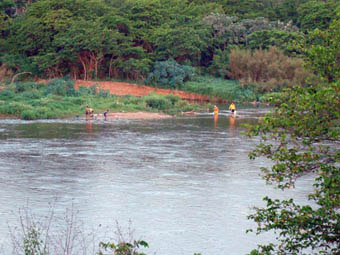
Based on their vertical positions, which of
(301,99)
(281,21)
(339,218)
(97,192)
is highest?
(281,21)

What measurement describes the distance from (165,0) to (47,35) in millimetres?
21740

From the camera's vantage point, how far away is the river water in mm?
19547

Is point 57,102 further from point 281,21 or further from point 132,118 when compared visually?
point 281,21

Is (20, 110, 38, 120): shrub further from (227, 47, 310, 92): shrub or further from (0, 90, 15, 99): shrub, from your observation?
(227, 47, 310, 92): shrub

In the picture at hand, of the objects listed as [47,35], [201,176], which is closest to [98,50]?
[47,35]

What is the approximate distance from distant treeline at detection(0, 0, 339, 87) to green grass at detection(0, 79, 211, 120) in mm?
8561

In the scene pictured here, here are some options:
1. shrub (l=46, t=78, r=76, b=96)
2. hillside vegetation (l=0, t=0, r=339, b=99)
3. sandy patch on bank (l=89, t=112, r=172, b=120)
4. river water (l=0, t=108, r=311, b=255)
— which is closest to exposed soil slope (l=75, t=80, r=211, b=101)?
hillside vegetation (l=0, t=0, r=339, b=99)

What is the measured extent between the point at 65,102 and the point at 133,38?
2275 cm

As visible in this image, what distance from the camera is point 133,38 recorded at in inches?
3056

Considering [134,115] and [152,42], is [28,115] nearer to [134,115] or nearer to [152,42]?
[134,115]

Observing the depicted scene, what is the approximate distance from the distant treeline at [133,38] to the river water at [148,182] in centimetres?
2929

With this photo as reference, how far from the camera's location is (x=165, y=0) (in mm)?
89062

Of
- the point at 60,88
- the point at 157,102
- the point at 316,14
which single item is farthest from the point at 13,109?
A: the point at 316,14

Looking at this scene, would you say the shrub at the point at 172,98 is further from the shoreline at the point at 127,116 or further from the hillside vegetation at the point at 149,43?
the hillside vegetation at the point at 149,43
